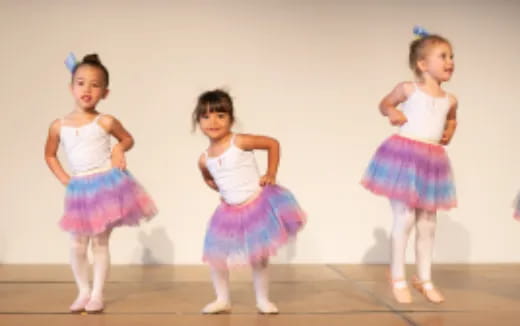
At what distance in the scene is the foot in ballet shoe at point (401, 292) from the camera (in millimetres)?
2305

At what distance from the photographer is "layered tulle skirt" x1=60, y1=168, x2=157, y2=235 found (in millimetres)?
2240

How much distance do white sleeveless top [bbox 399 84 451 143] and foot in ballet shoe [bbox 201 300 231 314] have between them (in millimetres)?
928

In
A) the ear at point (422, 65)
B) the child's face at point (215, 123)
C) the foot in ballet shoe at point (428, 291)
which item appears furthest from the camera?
the ear at point (422, 65)

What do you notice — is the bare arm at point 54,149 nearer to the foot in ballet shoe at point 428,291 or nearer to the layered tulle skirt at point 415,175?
the layered tulle skirt at point 415,175

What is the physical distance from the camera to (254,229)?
212 cm

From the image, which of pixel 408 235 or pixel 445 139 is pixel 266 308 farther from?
pixel 445 139

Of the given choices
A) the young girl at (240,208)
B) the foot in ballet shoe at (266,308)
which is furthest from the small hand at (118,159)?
the foot in ballet shoe at (266,308)

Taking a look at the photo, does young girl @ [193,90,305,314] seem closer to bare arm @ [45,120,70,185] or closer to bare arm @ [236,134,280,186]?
bare arm @ [236,134,280,186]

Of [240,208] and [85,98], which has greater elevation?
[85,98]

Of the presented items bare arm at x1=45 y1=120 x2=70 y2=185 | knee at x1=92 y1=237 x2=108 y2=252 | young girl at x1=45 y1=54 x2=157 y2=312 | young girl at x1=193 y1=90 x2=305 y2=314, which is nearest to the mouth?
young girl at x1=45 y1=54 x2=157 y2=312

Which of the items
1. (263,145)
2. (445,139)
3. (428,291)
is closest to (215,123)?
(263,145)

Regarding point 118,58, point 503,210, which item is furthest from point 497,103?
point 118,58

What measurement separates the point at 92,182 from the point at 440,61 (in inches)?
53.3

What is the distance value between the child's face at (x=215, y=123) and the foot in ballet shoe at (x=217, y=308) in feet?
1.89
